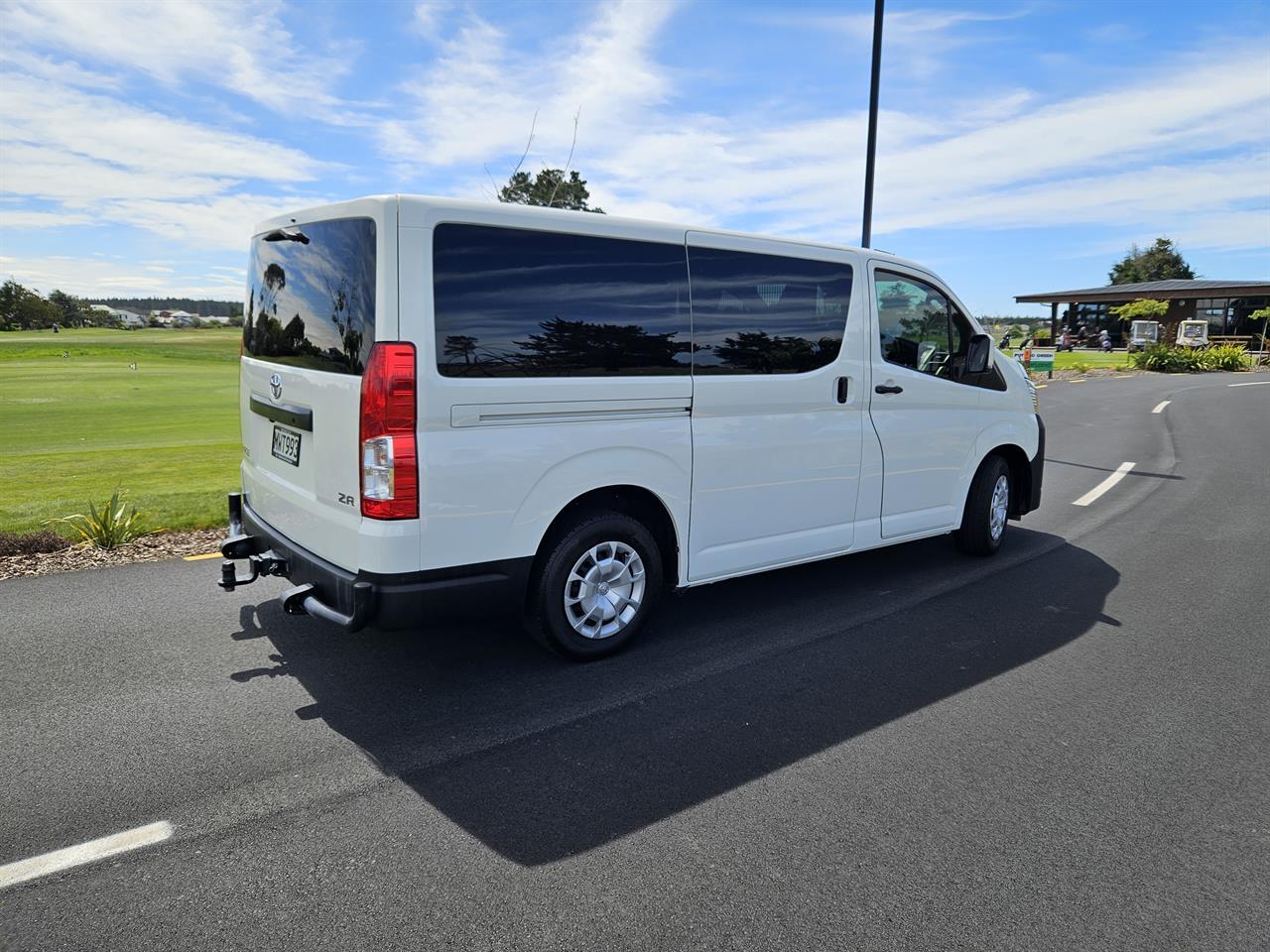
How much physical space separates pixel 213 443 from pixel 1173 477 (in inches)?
550

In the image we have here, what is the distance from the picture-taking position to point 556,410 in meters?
3.90

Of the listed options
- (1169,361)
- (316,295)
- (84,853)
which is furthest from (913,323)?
(1169,361)

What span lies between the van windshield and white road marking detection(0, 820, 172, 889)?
72.5 inches

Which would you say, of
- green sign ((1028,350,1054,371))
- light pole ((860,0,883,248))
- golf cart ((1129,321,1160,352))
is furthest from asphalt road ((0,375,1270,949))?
golf cart ((1129,321,1160,352))

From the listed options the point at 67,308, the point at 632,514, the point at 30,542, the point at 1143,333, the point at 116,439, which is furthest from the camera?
the point at 67,308

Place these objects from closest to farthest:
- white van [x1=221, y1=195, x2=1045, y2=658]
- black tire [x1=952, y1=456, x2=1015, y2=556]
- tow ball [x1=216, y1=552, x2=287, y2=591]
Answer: white van [x1=221, y1=195, x2=1045, y2=658] < tow ball [x1=216, y1=552, x2=287, y2=591] < black tire [x1=952, y1=456, x2=1015, y2=556]

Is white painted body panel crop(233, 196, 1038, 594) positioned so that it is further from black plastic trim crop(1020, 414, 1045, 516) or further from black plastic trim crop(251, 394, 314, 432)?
black plastic trim crop(1020, 414, 1045, 516)

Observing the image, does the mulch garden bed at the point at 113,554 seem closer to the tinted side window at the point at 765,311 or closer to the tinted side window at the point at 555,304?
the tinted side window at the point at 555,304

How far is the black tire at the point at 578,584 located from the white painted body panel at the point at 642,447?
174mm

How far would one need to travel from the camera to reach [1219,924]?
8.13 ft

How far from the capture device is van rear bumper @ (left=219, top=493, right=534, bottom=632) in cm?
361

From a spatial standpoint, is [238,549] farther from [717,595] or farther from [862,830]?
[862,830]

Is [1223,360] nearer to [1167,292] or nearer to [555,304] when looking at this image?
[1167,292]

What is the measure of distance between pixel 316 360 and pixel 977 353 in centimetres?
436
